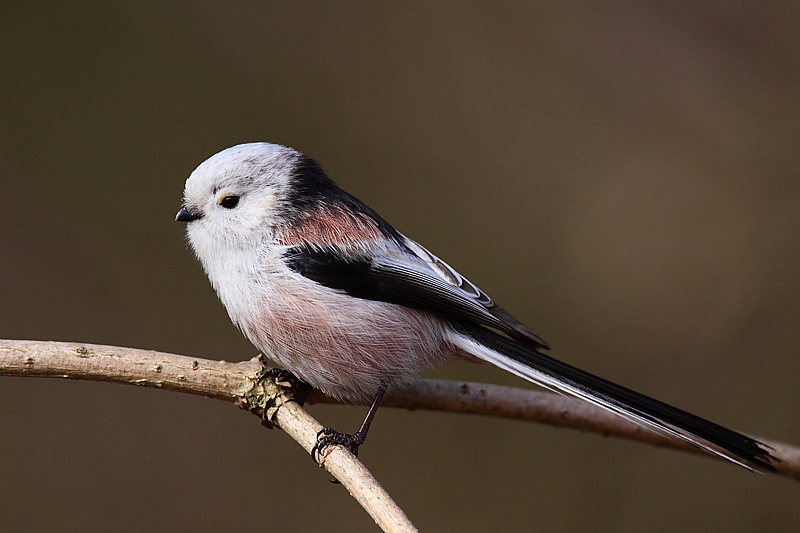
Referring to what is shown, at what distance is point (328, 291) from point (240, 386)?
0.35 m

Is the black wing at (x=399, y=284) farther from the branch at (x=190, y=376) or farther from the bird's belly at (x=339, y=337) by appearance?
the branch at (x=190, y=376)

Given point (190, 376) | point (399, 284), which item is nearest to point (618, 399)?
point (399, 284)

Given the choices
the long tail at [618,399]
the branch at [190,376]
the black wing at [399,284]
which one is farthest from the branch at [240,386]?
the black wing at [399,284]

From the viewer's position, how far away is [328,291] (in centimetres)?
181

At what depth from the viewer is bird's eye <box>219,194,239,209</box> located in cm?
188

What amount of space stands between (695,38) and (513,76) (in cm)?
93

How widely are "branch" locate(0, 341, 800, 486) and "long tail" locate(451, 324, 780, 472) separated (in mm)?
106

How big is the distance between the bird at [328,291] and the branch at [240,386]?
11cm

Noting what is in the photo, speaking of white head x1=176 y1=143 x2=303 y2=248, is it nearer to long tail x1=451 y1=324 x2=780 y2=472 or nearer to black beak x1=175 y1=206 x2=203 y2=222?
black beak x1=175 y1=206 x2=203 y2=222

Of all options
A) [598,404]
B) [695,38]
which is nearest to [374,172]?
A: [695,38]

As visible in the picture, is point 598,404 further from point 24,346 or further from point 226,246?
point 24,346

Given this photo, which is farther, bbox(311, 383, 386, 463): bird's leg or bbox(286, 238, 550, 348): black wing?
bbox(286, 238, 550, 348): black wing

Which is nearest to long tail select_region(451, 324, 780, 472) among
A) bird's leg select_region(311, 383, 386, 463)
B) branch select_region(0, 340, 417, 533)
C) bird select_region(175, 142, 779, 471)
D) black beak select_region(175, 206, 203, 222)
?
bird select_region(175, 142, 779, 471)

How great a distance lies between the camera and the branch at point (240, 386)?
1.54 m
